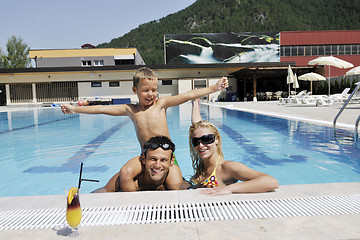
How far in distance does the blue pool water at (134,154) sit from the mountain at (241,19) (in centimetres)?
6419

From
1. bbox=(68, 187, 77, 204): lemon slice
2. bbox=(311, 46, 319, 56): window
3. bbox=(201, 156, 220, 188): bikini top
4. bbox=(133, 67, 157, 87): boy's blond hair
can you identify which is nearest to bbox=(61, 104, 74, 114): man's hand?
bbox=(133, 67, 157, 87): boy's blond hair

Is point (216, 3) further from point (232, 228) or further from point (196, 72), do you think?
point (232, 228)

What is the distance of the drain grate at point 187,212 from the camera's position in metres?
1.68

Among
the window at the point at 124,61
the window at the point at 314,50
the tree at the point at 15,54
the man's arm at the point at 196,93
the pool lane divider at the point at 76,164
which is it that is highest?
the tree at the point at 15,54

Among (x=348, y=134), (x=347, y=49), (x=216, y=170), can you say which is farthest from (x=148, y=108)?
(x=347, y=49)

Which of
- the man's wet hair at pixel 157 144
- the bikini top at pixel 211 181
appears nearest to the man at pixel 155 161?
the man's wet hair at pixel 157 144

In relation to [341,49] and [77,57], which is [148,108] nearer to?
[77,57]

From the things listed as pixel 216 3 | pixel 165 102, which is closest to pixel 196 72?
pixel 165 102

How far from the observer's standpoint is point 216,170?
261 cm

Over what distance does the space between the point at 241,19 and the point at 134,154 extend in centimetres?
8185

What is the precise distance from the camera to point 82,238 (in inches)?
58.6

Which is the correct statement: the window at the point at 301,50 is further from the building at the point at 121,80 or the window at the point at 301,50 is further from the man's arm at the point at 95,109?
the man's arm at the point at 95,109

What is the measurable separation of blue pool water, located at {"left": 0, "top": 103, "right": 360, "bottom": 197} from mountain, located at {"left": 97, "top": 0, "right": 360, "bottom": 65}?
211ft

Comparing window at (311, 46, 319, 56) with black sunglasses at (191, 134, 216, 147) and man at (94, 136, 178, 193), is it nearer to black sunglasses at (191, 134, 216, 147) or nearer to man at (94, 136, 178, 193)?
black sunglasses at (191, 134, 216, 147)
